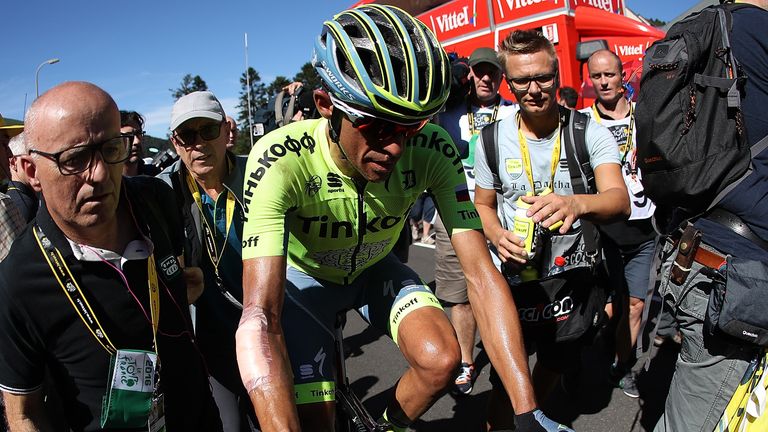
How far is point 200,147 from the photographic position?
130 inches

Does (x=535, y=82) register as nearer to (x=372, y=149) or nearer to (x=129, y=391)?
(x=372, y=149)

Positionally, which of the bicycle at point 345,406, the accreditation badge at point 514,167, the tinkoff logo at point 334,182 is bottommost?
the bicycle at point 345,406

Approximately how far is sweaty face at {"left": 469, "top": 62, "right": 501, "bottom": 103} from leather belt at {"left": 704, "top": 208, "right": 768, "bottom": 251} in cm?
298

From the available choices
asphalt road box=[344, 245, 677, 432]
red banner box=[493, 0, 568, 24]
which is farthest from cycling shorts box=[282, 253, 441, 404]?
red banner box=[493, 0, 568, 24]

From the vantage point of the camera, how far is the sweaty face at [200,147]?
329 centimetres

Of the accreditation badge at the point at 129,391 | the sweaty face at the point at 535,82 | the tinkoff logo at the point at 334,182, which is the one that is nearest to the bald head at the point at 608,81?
the sweaty face at the point at 535,82

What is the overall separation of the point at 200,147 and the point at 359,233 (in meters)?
1.38

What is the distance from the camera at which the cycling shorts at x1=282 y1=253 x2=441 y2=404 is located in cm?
239

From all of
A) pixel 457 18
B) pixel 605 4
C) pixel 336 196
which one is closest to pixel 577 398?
pixel 336 196

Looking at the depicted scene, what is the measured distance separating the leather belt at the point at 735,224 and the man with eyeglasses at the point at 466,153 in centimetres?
222

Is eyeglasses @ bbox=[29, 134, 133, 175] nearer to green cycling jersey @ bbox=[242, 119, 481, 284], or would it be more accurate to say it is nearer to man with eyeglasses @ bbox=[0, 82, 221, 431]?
man with eyeglasses @ bbox=[0, 82, 221, 431]

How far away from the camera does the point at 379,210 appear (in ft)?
7.82

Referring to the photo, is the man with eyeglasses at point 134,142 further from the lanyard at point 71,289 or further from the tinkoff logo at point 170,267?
the lanyard at point 71,289

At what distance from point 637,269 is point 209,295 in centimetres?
300
